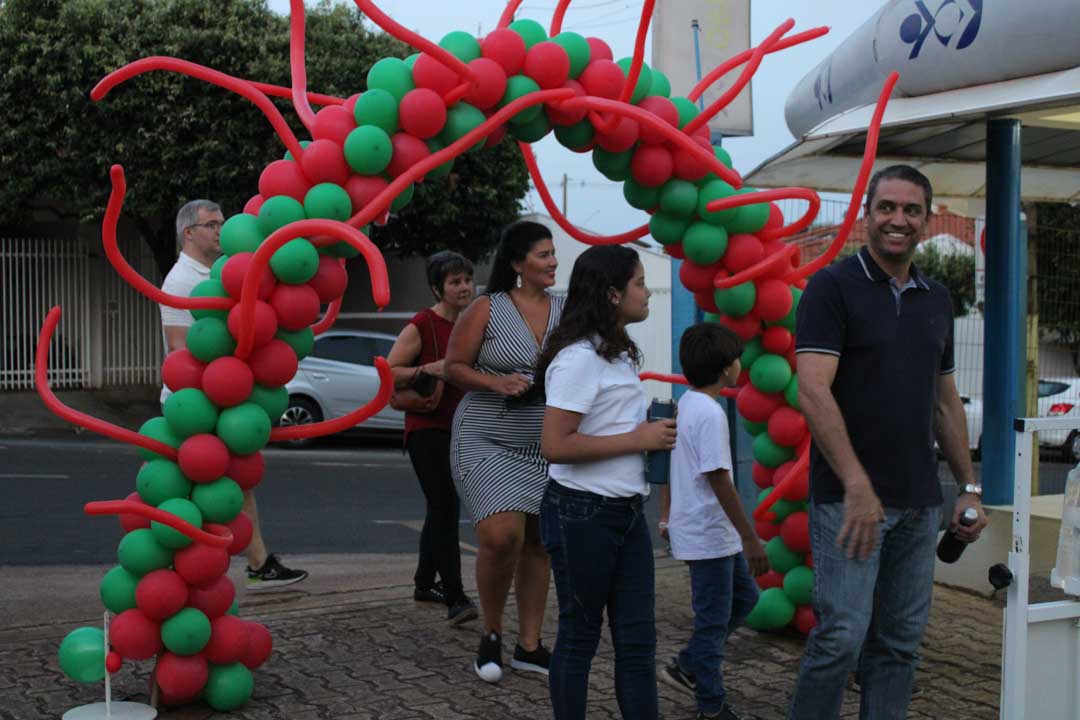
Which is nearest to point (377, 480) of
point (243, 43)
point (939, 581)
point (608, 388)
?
point (939, 581)

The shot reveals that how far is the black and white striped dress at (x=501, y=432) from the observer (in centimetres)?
506

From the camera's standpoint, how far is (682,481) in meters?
4.64

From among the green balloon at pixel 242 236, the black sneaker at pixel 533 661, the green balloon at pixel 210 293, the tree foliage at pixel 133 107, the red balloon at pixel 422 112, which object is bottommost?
the black sneaker at pixel 533 661

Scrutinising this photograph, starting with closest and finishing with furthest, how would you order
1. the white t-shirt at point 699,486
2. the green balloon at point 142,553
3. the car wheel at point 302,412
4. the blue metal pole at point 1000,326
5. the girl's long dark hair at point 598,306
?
the girl's long dark hair at point 598,306 < the white t-shirt at point 699,486 < the green balloon at point 142,553 < the blue metal pole at point 1000,326 < the car wheel at point 302,412

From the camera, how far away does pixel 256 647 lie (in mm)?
4895

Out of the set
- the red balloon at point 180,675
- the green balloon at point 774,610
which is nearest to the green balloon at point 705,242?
the green balloon at point 774,610

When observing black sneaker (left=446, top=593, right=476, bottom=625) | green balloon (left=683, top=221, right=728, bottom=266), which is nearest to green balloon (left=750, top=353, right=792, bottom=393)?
green balloon (left=683, top=221, right=728, bottom=266)

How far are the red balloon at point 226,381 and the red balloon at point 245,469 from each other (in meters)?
0.10

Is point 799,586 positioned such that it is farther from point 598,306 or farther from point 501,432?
point 598,306

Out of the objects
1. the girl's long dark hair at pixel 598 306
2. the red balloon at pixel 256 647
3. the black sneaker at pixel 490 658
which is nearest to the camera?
the girl's long dark hair at pixel 598 306

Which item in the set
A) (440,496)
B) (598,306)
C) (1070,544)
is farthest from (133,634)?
(1070,544)

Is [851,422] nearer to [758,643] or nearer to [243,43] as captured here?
[758,643]

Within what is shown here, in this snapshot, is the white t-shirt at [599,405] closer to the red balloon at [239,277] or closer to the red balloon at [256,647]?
the red balloon at [239,277]

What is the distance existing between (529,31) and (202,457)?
217cm
